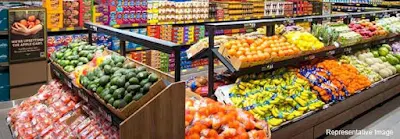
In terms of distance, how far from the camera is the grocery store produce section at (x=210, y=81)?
88.7 inches

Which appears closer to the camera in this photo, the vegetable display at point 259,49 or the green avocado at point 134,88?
the green avocado at point 134,88

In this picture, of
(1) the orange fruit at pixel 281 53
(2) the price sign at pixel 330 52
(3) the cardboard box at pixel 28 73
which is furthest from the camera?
(3) the cardboard box at pixel 28 73

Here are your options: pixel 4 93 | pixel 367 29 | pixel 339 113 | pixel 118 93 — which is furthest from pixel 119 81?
pixel 367 29

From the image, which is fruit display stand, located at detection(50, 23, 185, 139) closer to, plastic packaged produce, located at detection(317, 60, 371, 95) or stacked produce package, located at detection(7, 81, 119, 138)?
stacked produce package, located at detection(7, 81, 119, 138)

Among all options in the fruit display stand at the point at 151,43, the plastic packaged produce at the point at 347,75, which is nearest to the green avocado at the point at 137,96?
the fruit display stand at the point at 151,43

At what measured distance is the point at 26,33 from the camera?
4.91 m

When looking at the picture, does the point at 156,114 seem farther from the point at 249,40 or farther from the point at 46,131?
the point at 249,40

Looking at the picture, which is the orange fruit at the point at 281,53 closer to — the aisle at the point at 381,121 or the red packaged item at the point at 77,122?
the aisle at the point at 381,121

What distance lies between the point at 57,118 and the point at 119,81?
1.13m

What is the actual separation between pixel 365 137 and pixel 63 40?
402 cm

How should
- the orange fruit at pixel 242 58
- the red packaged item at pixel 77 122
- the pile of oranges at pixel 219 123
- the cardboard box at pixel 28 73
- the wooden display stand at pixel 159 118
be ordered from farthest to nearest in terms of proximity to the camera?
the cardboard box at pixel 28 73
the orange fruit at pixel 242 58
the red packaged item at pixel 77 122
the pile of oranges at pixel 219 123
the wooden display stand at pixel 159 118

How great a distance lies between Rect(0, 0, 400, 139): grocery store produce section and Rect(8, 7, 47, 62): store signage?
0.66 ft

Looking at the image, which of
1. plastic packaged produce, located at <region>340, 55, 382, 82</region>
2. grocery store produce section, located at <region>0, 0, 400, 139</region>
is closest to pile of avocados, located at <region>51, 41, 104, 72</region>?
grocery store produce section, located at <region>0, 0, 400, 139</region>

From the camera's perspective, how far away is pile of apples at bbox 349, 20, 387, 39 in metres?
5.33
